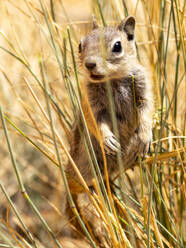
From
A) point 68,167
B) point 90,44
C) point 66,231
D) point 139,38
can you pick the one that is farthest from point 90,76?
point 66,231

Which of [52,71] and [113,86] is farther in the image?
[52,71]

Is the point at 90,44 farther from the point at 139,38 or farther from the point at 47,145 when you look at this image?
the point at 139,38

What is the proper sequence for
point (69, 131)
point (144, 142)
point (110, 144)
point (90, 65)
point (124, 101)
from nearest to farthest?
1. point (90, 65)
2. point (110, 144)
3. point (144, 142)
4. point (124, 101)
5. point (69, 131)

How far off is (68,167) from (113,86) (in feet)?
2.00

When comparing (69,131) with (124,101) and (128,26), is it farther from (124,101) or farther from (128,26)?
(128,26)

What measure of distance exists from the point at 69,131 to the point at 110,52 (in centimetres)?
72

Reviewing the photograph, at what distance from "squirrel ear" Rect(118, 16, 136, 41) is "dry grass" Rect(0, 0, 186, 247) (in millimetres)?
107

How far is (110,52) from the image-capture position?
1.72m

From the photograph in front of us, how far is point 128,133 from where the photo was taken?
1958 mm

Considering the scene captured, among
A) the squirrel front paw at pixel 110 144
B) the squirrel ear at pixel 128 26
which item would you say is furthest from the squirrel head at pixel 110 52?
the squirrel front paw at pixel 110 144

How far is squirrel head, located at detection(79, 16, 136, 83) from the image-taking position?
1.56 meters

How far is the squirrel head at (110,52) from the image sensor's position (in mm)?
1560

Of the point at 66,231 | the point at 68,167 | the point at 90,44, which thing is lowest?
the point at 66,231

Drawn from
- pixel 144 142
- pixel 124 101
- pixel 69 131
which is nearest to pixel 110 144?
pixel 144 142
